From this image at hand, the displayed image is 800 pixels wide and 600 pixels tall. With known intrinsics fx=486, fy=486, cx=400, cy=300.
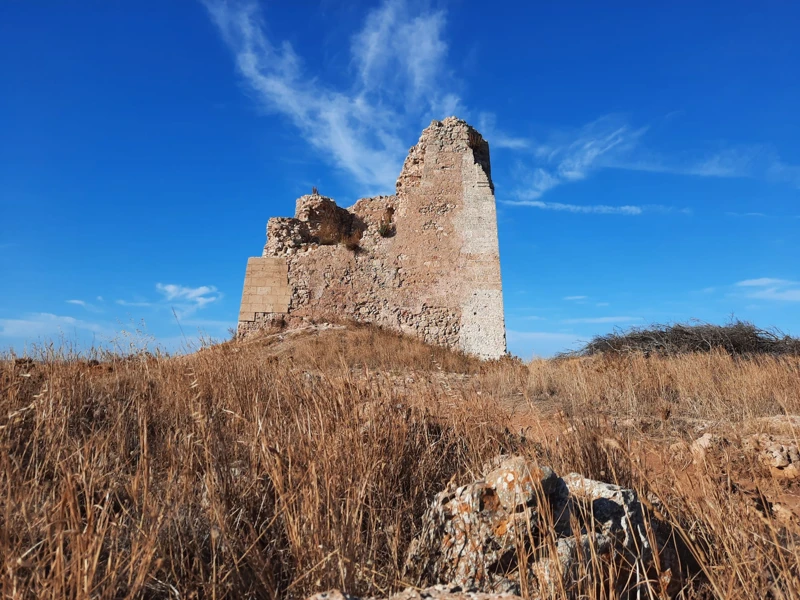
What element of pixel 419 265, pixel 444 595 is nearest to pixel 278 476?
pixel 444 595

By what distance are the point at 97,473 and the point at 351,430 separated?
1.22m

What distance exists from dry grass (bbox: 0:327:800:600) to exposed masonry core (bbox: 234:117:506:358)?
6586 mm

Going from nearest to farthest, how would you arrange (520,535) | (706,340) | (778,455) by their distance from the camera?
(520,535)
(778,455)
(706,340)

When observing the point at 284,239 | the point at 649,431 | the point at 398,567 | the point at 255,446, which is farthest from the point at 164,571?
the point at 284,239

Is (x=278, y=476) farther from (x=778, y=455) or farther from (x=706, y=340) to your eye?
(x=706, y=340)

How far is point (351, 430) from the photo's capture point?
9.00 feet

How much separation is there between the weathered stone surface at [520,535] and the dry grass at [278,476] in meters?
0.12

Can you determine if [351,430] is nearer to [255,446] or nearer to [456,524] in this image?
[255,446]

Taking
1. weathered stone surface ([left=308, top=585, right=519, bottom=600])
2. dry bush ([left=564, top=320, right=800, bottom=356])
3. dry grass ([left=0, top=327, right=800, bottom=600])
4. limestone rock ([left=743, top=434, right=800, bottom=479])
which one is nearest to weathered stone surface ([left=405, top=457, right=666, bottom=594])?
dry grass ([left=0, top=327, right=800, bottom=600])

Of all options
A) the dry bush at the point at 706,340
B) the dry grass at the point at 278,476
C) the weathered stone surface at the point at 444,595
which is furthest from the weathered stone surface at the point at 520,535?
the dry bush at the point at 706,340

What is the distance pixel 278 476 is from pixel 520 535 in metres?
0.97

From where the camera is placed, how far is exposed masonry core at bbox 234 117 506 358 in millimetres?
12461

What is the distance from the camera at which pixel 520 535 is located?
1.85 metres

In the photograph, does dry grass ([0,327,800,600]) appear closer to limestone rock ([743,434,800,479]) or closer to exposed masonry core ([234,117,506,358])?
limestone rock ([743,434,800,479])
